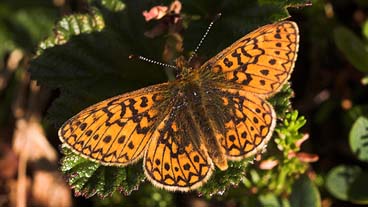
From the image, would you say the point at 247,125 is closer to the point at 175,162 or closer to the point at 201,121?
the point at 201,121

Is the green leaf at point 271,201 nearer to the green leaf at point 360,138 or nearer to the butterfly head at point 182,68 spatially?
the green leaf at point 360,138

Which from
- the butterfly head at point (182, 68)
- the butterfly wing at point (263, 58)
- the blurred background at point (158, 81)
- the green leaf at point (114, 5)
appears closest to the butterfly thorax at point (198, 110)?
the butterfly head at point (182, 68)

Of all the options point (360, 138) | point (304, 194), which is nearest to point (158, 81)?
point (304, 194)

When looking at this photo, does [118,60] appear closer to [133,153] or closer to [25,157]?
[133,153]

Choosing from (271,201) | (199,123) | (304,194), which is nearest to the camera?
(199,123)

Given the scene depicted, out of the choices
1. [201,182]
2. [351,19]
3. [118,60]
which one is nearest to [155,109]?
[201,182]

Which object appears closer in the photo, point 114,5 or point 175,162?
point 175,162
